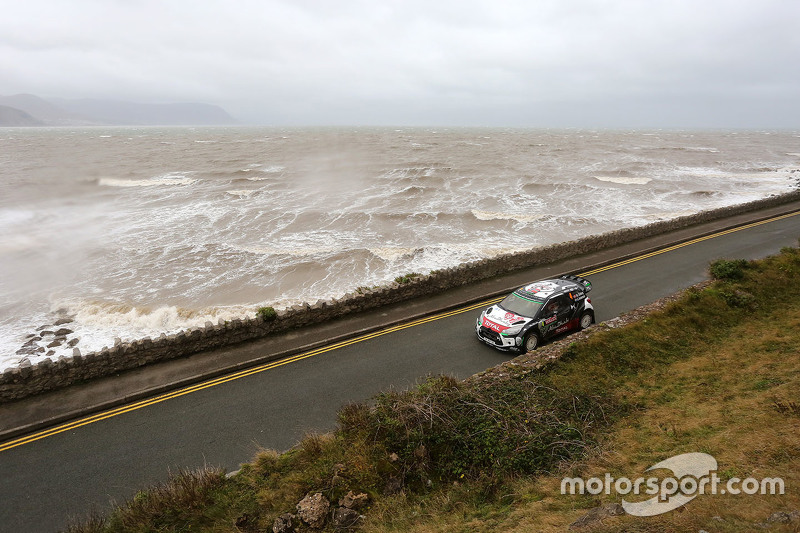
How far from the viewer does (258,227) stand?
103ft

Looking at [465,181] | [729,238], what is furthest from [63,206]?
[729,238]

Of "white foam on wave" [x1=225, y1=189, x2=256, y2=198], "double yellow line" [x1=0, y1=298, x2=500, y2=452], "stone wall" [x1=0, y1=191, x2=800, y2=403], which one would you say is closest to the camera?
"double yellow line" [x1=0, y1=298, x2=500, y2=452]

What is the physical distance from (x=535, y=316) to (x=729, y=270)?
9.10 meters

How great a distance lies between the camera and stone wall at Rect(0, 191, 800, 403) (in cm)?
1059

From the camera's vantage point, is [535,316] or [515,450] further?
[535,316]

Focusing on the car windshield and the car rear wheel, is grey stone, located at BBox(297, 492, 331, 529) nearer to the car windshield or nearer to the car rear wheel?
the car rear wheel

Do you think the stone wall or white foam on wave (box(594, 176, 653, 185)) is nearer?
the stone wall

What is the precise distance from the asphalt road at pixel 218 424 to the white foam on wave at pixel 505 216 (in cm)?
A: 1949

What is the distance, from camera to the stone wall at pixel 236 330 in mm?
10594

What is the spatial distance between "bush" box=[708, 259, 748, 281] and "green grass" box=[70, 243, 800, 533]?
19.5 feet

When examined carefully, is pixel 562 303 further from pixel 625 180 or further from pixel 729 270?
pixel 625 180

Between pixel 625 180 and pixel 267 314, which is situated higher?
pixel 625 180

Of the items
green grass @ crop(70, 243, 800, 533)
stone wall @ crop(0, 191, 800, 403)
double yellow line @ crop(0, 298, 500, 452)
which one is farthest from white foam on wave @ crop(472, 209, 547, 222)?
green grass @ crop(70, 243, 800, 533)

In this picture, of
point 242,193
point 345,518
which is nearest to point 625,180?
point 242,193
